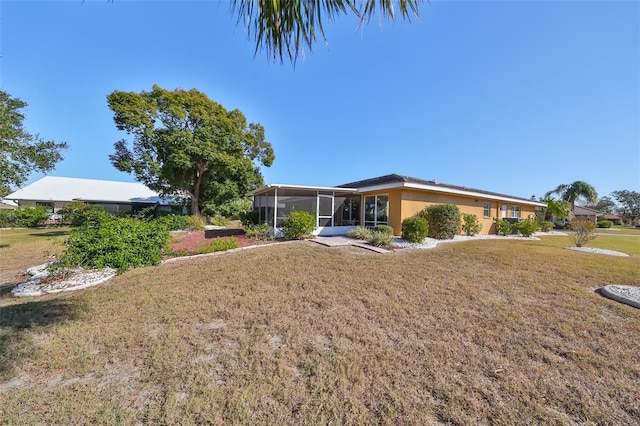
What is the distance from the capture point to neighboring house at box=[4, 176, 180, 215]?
27.6 m

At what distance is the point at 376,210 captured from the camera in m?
14.2

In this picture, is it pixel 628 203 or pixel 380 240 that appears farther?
pixel 628 203

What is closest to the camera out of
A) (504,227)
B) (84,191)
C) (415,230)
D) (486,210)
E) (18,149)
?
(18,149)

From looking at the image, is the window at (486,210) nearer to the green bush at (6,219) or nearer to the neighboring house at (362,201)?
the neighboring house at (362,201)

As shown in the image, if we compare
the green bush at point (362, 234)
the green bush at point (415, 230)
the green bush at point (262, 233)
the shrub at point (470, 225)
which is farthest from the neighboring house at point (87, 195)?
the shrub at point (470, 225)

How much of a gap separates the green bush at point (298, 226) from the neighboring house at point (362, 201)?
134 centimetres

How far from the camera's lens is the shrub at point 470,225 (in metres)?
14.9

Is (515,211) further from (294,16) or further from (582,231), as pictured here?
(294,16)

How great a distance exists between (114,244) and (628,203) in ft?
341

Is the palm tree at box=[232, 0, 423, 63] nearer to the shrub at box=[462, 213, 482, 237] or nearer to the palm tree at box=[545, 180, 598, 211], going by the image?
the shrub at box=[462, 213, 482, 237]

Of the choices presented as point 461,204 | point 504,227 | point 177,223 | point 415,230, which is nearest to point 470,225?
point 461,204

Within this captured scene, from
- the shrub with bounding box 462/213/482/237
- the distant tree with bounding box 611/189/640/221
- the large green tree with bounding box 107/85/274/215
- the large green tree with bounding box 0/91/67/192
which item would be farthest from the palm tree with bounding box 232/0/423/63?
the distant tree with bounding box 611/189/640/221

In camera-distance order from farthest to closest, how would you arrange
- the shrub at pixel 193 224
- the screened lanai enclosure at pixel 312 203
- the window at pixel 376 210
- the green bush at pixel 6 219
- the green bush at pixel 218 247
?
1. the green bush at pixel 6 219
2. the shrub at pixel 193 224
3. the window at pixel 376 210
4. the screened lanai enclosure at pixel 312 203
5. the green bush at pixel 218 247

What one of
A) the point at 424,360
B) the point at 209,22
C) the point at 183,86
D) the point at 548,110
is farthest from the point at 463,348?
the point at 183,86
